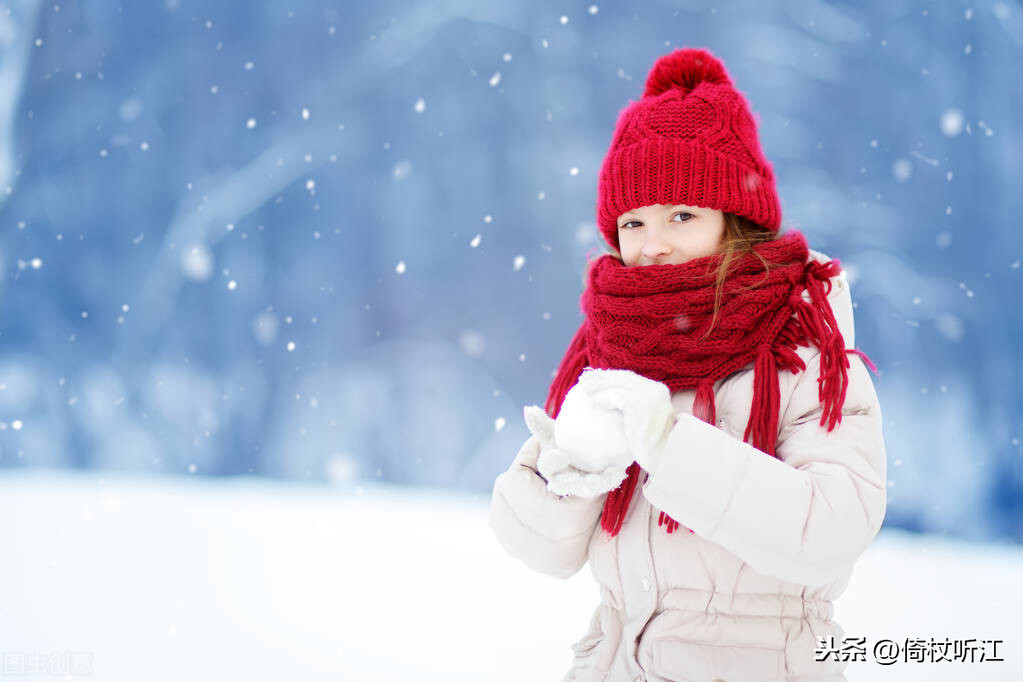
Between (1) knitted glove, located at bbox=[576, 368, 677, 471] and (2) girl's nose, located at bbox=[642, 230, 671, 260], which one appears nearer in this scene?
(1) knitted glove, located at bbox=[576, 368, 677, 471]

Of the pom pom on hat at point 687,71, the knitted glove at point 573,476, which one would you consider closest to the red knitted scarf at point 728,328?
the knitted glove at point 573,476

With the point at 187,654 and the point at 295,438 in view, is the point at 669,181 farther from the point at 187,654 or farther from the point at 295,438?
the point at 295,438

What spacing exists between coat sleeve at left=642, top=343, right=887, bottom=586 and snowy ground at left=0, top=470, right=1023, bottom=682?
2.95ft

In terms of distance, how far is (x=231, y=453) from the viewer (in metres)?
2.94

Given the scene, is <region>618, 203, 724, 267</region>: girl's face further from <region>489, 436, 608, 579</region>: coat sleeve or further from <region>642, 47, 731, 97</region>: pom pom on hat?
<region>489, 436, 608, 579</region>: coat sleeve

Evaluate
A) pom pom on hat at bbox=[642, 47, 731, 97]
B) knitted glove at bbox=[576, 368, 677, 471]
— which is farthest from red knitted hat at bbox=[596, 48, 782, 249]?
knitted glove at bbox=[576, 368, 677, 471]

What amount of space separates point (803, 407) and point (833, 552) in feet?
0.52

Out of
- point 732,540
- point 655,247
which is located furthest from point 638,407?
point 655,247

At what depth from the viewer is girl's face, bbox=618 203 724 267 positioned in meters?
1.02

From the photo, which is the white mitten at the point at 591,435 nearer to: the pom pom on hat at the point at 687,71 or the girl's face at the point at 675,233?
the girl's face at the point at 675,233

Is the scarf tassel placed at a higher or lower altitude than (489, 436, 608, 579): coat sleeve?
higher

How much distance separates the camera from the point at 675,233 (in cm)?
103

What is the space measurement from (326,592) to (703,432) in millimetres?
1500

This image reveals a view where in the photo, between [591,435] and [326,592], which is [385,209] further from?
[591,435]
